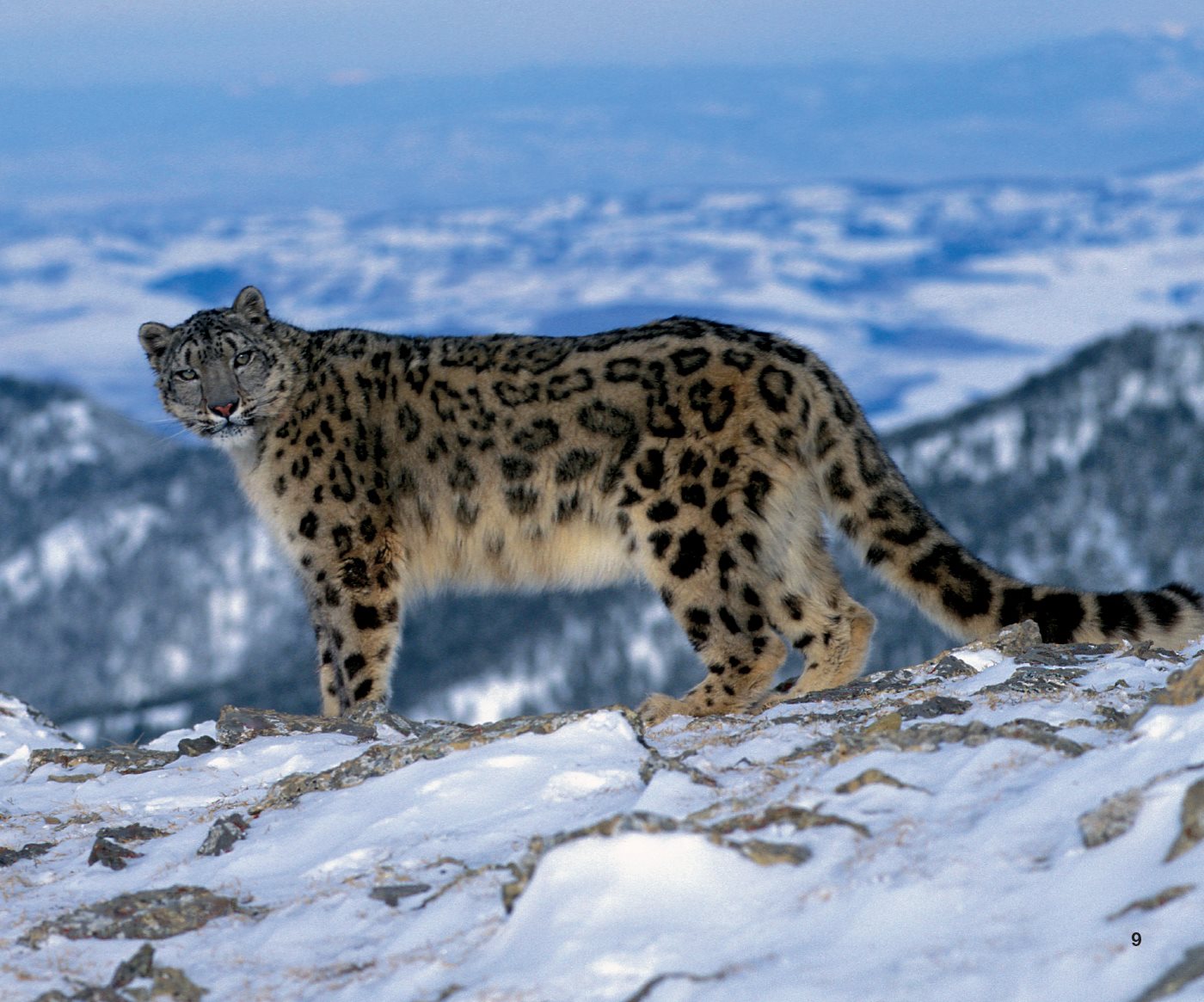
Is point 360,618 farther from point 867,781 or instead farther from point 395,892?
point 867,781

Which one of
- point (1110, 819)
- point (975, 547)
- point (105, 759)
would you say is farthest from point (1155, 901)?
point (975, 547)

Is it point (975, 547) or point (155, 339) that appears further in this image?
point (975, 547)

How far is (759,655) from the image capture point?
10.2m

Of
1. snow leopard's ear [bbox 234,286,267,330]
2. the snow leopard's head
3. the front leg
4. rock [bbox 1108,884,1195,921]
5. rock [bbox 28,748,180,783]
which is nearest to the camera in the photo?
rock [bbox 1108,884,1195,921]

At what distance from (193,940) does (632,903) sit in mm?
2019

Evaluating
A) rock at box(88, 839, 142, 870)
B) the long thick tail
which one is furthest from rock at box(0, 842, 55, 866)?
the long thick tail

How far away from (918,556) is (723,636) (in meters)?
1.41

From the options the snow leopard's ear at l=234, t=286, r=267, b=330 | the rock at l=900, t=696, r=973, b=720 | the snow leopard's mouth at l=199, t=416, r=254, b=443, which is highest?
the snow leopard's ear at l=234, t=286, r=267, b=330

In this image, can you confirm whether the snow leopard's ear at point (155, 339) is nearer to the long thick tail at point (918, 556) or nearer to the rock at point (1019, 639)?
the long thick tail at point (918, 556)

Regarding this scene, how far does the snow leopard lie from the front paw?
0.02 metres

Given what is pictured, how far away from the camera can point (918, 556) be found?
10445mm

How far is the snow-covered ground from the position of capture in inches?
199

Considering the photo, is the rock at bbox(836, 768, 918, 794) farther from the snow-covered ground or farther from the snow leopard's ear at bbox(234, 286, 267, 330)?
the snow leopard's ear at bbox(234, 286, 267, 330)

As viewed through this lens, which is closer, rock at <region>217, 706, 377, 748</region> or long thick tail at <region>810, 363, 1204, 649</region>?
long thick tail at <region>810, 363, 1204, 649</region>
